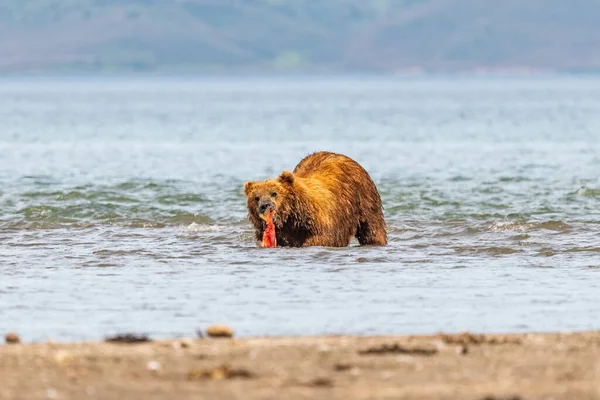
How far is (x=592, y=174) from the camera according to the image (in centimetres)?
2836

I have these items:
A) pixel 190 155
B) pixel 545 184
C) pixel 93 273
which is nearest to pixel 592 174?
pixel 545 184

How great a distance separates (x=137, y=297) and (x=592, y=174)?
721 inches

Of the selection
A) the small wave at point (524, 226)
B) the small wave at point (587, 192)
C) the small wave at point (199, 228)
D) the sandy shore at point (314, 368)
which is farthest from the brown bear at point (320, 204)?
the small wave at point (587, 192)

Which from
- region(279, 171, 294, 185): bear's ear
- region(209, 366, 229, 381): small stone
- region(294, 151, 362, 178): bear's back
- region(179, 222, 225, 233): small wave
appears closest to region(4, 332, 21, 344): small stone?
region(209, 366, 229, 381): small stone

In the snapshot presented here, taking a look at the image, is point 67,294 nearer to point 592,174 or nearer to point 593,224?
point 593,224

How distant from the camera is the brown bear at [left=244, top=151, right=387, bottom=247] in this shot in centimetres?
1410

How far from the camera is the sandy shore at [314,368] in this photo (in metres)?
7.25

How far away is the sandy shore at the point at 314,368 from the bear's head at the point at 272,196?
4.81 meters

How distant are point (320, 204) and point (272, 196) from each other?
573 millimetres

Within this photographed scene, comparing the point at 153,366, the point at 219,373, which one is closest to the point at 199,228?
the point at 153,366

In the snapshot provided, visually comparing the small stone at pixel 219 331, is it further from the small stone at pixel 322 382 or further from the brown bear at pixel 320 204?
the brown bear at pixel 320 204

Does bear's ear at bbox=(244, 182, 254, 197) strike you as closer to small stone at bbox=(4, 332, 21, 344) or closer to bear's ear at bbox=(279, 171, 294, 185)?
bear's ear at bbox=(279, 171, 294, 185)

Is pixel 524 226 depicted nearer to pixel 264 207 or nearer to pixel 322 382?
pixel 264 207

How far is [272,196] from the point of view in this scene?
14.0 meters
